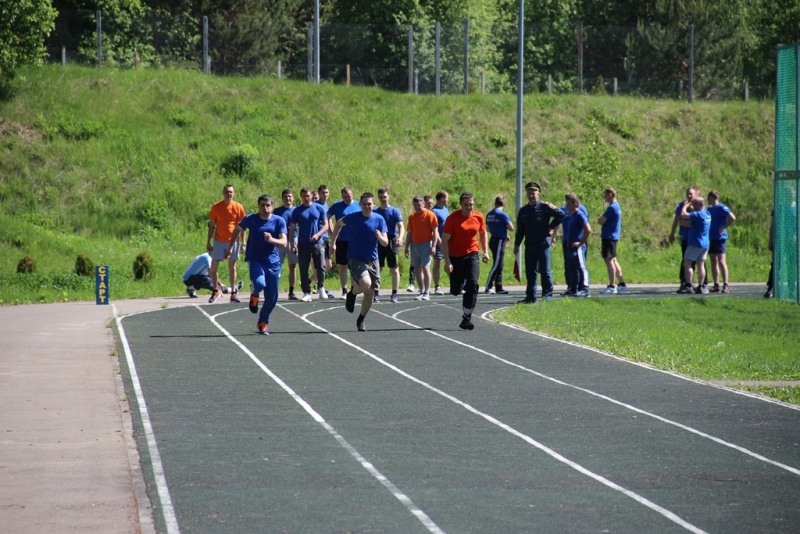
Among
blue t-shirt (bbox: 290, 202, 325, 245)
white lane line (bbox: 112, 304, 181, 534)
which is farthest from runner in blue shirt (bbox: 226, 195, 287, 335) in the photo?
blue t-shirt (bbox: 290, 202, 325, 245)

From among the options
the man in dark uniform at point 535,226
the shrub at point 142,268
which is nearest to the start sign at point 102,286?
the shrub at point 142,268

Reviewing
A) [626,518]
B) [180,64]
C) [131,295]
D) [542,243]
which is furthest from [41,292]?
[180,64]

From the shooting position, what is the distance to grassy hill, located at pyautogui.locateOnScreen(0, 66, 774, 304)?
35094mm

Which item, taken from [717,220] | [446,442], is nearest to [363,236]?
[446,442]

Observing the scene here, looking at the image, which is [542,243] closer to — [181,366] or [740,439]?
[181,366]

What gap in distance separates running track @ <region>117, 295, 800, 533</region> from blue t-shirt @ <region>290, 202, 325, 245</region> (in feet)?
23.5

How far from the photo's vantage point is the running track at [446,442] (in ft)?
24.1

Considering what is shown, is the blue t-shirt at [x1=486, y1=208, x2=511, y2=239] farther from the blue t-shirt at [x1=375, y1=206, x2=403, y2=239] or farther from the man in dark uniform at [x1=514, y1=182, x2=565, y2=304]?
the man in dark uniform at [x1=514, y1=182, x2=565, y2=304]

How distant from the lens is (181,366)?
45.9ft

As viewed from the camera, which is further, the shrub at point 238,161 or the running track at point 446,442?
the shrub at point 238,161

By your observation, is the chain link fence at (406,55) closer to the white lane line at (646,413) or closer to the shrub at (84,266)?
the shrub at (84,266)

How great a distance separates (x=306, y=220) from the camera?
918 inches

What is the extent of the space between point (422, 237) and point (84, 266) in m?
7.88

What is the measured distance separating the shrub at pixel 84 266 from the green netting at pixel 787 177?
1388 centimetres
